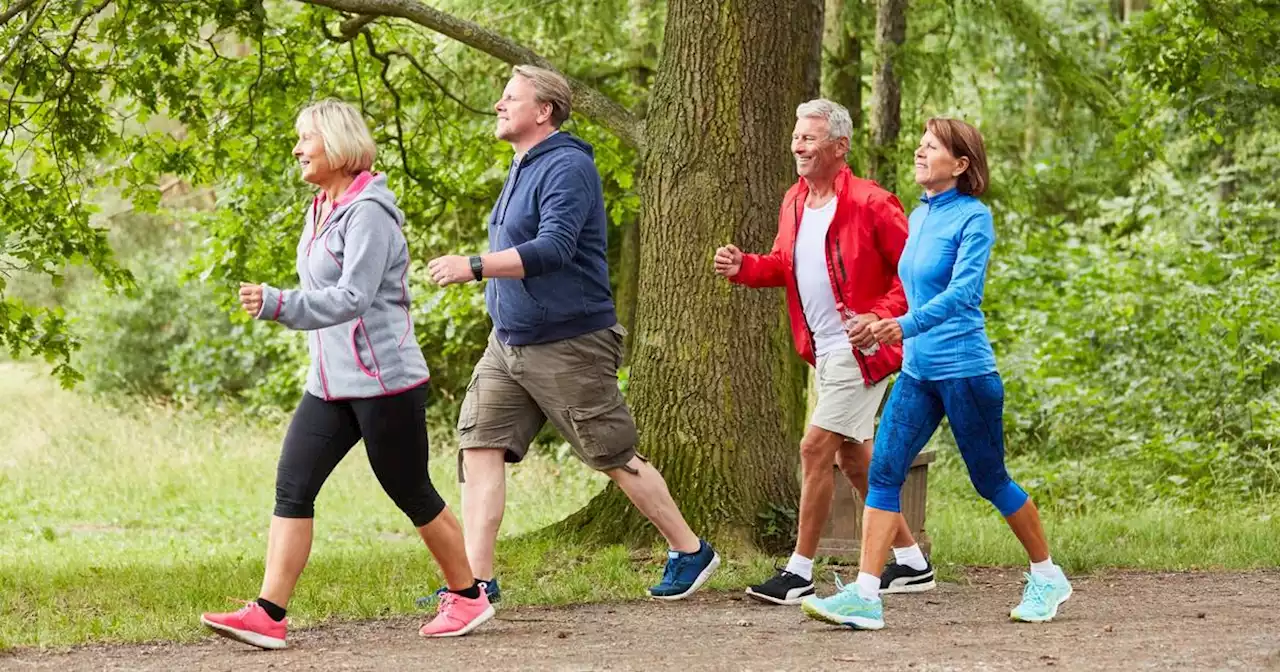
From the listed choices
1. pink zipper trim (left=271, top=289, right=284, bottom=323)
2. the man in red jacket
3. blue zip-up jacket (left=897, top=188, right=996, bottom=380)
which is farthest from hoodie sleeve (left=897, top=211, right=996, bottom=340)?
pink zipper trim (left=271, top=289, right=284, bottom=323)

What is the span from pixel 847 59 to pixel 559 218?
7.54 meters

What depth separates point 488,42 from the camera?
8.03 m

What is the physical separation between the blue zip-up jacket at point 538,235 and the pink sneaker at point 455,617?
106 cm

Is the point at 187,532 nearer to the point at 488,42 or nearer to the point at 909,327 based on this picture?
the point at 488,42

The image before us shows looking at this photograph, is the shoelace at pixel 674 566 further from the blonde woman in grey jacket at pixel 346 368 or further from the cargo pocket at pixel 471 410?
the blonde woman in grey jacket at pixel 346 368

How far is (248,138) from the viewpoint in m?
10.3

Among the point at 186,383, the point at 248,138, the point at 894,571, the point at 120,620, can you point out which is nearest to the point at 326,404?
the point at 120,620

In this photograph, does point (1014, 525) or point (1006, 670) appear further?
point (1014, 525)

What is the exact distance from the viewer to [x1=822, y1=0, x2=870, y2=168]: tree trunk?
40.8ft

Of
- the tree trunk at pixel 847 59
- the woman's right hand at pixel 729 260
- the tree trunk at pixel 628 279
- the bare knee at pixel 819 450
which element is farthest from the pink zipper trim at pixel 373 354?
the tree trunk at pixel 628 279

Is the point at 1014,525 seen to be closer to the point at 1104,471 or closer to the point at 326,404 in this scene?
the point at 326,404

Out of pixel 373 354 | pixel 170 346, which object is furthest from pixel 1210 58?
pixel 170 346

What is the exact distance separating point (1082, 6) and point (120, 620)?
17.4m

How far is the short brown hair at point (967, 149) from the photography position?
5.64m
